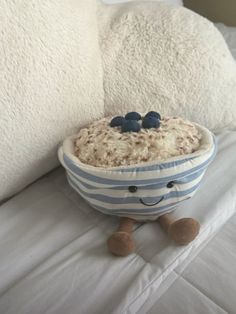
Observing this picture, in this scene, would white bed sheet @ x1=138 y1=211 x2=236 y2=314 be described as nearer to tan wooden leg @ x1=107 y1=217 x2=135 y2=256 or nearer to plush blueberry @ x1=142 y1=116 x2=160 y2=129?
tan wooden leg @ x1=107 y1=217 x2=135 y2=256

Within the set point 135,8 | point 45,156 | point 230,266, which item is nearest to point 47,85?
point 45,156

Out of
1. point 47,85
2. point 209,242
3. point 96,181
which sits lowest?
point 209,242

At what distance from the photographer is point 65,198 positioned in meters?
0.61

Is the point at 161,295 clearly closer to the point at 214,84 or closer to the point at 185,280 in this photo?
the point at 185,280

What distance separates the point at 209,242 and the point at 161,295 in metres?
0.12

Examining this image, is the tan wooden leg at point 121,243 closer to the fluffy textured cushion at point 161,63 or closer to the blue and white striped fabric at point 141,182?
the blue and white striped fabric at point 141,182

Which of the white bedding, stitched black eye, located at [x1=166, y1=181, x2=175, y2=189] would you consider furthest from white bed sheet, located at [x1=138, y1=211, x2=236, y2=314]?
stitched black eye, located at [x1=166, y1=181, x2=175, y2=189]

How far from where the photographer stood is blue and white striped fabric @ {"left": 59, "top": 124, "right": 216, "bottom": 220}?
1.53ft

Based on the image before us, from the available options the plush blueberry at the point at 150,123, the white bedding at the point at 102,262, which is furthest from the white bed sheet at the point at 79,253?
the plush blueberry at the point at 150,123

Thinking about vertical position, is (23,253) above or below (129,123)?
below

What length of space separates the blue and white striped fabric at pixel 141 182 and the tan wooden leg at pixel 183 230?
33 mm

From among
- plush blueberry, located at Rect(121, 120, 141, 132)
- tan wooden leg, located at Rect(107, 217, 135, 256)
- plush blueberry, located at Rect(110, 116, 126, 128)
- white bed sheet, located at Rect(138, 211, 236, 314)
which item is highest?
plush blueberry, located at Rect(121, 120, 141, 132)

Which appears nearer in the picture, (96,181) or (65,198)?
(96,181)

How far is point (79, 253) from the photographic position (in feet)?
1.63
